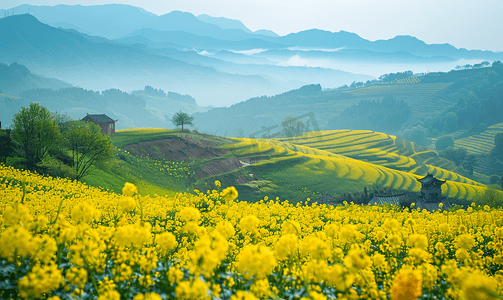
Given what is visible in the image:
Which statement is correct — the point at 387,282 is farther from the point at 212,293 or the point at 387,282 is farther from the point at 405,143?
the point at 405,143

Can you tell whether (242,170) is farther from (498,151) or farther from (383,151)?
(498,151)

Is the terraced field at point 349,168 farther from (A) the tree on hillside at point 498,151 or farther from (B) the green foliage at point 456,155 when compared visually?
(A) the tree on hillside at point 498,151

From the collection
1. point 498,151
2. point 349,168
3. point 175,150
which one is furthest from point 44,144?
point 498,151

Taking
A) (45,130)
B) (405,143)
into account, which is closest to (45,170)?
(45,130)

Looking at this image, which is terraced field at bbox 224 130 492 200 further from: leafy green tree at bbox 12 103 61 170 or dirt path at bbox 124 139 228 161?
leafy green tree at bbox 12 103 61 170

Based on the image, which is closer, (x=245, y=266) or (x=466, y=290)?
(x=466, y=290)

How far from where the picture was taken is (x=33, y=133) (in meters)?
35.7

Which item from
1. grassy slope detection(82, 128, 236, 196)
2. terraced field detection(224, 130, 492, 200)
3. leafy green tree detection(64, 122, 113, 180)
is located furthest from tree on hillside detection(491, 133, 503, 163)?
leafy green tree detection(64, 122, 113, 180)

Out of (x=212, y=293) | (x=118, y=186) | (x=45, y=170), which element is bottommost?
(x=118, y=186)

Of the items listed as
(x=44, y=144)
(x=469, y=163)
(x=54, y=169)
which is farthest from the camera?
(x=469, y=163)

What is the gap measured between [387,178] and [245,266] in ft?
287

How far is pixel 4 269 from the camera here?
232 inches

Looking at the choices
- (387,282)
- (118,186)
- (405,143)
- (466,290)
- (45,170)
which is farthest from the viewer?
(405,143)

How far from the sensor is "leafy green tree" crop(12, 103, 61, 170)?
35.4 meters
